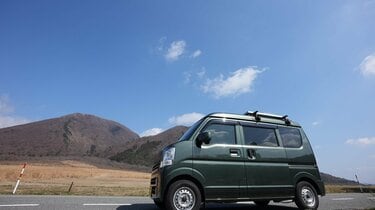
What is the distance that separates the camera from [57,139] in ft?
493

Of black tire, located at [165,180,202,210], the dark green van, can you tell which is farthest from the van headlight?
black tire, located at [165,180,202,210]

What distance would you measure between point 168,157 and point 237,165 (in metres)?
1.71

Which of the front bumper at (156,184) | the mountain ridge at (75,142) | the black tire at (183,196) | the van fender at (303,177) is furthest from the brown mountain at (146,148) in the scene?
the black tire at (183,196)

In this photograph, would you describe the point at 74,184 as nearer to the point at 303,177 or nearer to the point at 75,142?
the point at 303,177

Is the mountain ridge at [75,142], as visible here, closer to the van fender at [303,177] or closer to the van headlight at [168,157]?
the van fender at [303,177]

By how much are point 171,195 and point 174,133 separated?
394 ft

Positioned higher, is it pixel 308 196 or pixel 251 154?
pixel 251 154

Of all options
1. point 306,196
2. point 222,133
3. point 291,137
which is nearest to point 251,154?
point 222,133

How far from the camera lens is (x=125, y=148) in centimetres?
13462

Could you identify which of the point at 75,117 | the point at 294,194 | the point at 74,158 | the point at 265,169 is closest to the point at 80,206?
the point at 265,169

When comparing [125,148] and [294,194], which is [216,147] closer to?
[294,194]

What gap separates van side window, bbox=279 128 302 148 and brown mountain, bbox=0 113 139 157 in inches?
4789

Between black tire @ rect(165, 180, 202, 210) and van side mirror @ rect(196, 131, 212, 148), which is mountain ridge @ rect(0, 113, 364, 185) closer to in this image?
van side mirror @ rect(196, 131, 212, 148)

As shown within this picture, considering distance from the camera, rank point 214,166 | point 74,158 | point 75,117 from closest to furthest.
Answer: point 214,166
point 74,158
point 75,117
